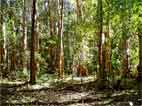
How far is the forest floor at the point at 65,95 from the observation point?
15594mm

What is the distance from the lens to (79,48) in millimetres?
30047

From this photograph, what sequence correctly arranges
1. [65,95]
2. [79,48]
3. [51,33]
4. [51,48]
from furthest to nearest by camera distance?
[51,48], [51,33], [79,48], [65,95]

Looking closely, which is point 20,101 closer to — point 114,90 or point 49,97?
point 49,97

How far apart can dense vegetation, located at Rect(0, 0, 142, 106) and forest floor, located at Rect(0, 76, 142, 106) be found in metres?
0.07

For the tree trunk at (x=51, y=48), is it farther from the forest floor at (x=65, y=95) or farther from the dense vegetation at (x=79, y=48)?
the forest floor at (x=65, y=95)

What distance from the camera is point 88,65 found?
118 feet

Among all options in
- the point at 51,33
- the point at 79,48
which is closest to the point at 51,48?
the point at 51,33

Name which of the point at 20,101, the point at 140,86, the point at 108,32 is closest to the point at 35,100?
the point at 20,101

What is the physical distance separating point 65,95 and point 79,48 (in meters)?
12.3

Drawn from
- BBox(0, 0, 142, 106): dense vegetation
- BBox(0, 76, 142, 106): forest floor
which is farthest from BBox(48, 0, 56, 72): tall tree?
BBox(0, 76, 142, 106): forest floor

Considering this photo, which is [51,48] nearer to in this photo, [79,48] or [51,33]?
[51,33]

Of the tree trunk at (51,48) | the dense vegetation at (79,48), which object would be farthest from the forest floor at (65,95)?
the tree trunk at (51,48)

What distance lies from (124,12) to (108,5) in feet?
6.75

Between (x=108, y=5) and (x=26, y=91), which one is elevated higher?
(x=108, y=5)
